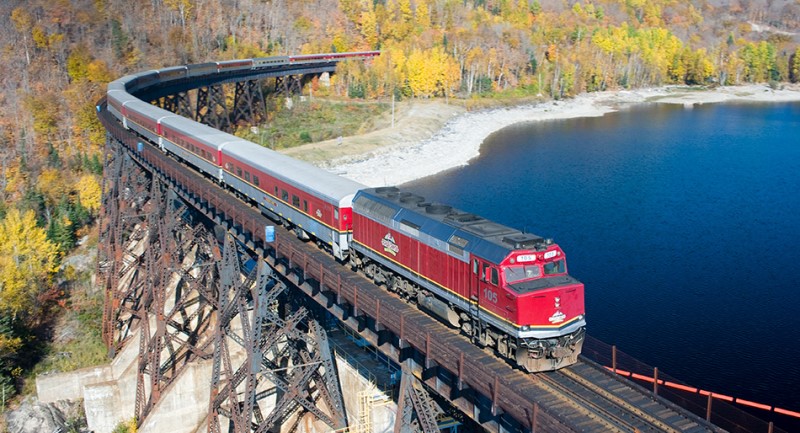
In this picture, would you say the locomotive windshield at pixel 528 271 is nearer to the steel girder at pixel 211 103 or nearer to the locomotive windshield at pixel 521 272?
the locomotive windshield at pixel 521 272

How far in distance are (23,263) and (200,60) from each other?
67603 mm

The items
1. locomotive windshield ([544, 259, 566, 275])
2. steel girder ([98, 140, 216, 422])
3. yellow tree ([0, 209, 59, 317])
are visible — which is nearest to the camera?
locomotive windshield ([544, 259, 566, 275])

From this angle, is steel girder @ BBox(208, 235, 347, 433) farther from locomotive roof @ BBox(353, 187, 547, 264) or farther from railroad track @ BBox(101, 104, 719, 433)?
locomotive roof @ BBox(353, 187, 547, 264)

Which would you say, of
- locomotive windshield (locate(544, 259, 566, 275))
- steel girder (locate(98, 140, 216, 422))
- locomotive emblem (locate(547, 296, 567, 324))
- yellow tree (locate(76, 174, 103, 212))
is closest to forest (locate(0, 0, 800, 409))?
yellow tree (locate(76, 174, 103, 212))

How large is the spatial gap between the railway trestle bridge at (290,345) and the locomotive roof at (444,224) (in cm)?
262

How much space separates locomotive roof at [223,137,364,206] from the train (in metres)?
0.05

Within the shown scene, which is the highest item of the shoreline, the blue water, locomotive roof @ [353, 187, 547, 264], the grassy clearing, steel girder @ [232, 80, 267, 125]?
locomotive roof @ [353, 187, 547, 264]

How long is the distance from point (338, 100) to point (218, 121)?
93.3 ft

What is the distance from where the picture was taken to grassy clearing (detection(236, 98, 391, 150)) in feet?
310

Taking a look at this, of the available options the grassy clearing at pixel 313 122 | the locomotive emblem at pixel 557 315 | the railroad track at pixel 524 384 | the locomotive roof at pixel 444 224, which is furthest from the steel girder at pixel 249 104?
the locomotive emblem at pixel 557 315

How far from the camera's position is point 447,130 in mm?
105375

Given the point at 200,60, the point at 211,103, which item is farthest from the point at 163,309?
the point at 200,60

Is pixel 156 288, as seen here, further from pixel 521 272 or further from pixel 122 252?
pixel 521 272

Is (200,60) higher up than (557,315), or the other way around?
(200,60)
